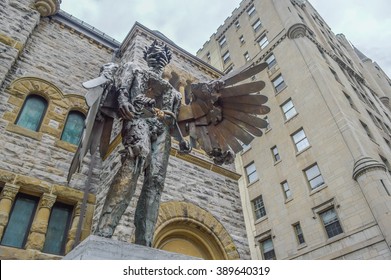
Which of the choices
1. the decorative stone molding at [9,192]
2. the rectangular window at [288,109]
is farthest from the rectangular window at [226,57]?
the decorative stone molding at [9,192]

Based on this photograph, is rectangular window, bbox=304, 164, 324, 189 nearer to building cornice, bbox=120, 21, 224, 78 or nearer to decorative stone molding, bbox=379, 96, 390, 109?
building cornice, bbox=120, 21, 224, 78

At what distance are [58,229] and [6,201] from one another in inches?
53.7

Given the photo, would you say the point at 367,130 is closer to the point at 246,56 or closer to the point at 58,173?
the point at 246,56

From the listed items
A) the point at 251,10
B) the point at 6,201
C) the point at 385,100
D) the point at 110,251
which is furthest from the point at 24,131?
the point at 385,100

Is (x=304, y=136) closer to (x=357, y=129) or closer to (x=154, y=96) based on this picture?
(x=357, y=129)

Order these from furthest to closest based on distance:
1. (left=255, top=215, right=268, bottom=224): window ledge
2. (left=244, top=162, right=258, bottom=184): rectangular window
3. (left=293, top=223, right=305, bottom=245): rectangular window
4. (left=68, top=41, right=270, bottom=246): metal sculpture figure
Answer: (left=244, top=162, right=258, bottom=184): rectangular window → (left=255, top=215, right=268, bottom=224): window ledge → (left=293, top=223, right=305, bottom=245): rectangular window → (left=68, top=41, right=270, bottom=246): metal sculpture figure

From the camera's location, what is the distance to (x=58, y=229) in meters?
7.07

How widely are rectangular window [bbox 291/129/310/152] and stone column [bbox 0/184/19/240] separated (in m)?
17.9

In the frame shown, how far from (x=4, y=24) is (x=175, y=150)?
690 centimetres

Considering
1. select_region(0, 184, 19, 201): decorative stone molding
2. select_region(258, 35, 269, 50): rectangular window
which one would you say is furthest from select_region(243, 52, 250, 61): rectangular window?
select_region(0, 184, 19, 201): decorative stone molding

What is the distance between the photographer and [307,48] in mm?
23234

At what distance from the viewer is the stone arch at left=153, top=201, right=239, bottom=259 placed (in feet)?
25.2

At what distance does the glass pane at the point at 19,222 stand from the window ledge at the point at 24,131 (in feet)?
5.62

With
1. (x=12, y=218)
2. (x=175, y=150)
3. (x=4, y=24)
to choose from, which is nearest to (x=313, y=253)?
(x=175, y=150)
